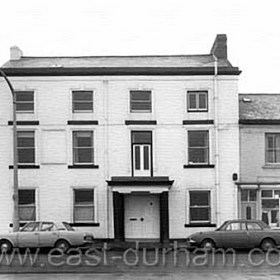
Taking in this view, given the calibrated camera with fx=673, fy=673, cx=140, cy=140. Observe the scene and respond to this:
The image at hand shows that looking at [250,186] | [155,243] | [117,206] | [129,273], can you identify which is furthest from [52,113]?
[129,273]

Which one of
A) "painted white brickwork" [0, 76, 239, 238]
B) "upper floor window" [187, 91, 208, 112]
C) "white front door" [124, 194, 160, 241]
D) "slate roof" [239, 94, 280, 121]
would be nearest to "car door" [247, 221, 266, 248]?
"painted white brickwork" [0, 76, 239, 238]

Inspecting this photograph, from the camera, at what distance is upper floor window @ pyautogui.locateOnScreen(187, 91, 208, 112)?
3512 centimetres

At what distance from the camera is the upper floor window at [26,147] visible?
35.0 metres

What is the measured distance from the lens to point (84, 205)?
3497 centimetres

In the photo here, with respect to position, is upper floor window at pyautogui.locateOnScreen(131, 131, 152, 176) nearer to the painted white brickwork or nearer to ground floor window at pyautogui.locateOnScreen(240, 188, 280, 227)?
the painted white brickwork

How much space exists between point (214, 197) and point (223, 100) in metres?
5.05

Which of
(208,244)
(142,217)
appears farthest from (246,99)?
(208,244)

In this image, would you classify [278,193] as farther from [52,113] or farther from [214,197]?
[52,113]

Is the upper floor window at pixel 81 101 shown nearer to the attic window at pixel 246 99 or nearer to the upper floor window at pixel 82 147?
the upper floor window at pixel 82 147

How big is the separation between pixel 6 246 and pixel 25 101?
8.88 m

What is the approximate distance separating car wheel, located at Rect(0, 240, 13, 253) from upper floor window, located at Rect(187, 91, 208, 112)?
466 inches

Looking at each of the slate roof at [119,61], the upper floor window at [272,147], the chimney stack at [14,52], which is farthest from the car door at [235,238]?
the chimney stack at [14,52]

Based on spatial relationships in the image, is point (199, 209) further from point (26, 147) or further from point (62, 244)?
point (26, 147)

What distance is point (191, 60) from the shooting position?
3822cm
